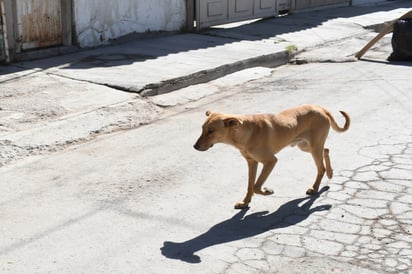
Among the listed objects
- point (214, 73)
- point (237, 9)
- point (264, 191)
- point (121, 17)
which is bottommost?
point (214, 73)

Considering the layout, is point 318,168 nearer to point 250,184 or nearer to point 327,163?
point 327,163

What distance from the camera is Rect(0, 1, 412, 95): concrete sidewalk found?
10500 mm

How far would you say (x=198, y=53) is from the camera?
12.6 m

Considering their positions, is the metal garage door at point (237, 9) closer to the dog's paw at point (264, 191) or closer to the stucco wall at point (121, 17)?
the stucco wall at point (121, 17)

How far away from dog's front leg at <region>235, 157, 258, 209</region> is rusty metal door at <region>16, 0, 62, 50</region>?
6499 mm

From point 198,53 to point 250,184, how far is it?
6839mm

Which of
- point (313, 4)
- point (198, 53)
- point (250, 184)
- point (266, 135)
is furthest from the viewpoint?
point (313, 4)

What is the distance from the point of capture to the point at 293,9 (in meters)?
17.8

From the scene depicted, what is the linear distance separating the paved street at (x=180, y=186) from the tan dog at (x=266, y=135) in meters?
0.29

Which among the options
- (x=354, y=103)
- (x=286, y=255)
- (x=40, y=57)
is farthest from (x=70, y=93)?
(x=286, y=255)

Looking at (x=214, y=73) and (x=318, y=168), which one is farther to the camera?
(x=214, y=73)

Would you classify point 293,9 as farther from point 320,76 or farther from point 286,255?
point 286,255

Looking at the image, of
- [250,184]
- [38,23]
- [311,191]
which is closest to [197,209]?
[250,184]

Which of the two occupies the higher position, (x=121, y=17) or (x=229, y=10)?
(x=121, y=17)
